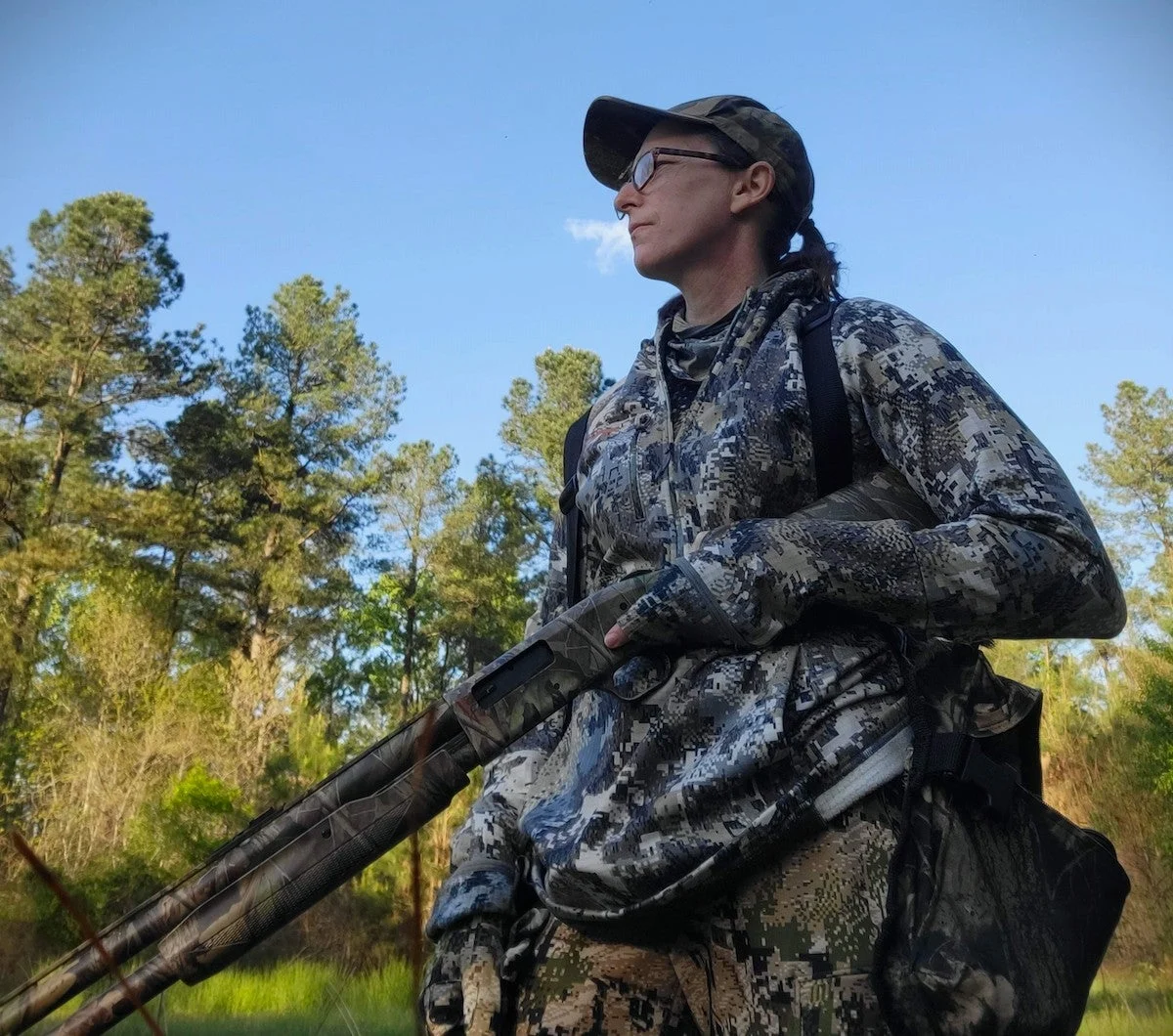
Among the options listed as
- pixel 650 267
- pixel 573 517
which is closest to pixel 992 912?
pixel 573 517

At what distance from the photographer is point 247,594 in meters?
27.2

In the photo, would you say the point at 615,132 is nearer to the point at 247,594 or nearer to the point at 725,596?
the point at 725,596

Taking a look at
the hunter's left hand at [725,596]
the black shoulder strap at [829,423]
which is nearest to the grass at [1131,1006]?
the black shoulder strap at [829,423]

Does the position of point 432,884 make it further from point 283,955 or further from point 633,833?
point 633,833

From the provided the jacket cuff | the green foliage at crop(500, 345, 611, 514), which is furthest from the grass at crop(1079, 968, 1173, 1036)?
the green foliage at crop(500, 345, 611, 514)

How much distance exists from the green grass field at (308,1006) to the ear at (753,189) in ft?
22.3

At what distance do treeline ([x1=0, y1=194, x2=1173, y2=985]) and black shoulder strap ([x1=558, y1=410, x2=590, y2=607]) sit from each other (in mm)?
11759

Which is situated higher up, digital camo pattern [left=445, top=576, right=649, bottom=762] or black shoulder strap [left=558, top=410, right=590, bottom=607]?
black shoulder strap [left=558, top=410, right=590, bottom=607]

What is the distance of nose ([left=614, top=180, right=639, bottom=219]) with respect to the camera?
2.18m

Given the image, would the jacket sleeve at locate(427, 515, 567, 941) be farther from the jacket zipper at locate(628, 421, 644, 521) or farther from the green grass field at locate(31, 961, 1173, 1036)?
the green grass field at locate(31, 961, 1173, 1036)

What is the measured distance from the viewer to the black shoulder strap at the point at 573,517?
2.13 metres

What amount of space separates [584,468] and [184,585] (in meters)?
26.8

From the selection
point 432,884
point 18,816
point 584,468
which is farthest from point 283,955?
point 584,468

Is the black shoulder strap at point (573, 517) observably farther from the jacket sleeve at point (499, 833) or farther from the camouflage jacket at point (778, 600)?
the camouflage jacket at point (778, 600)
